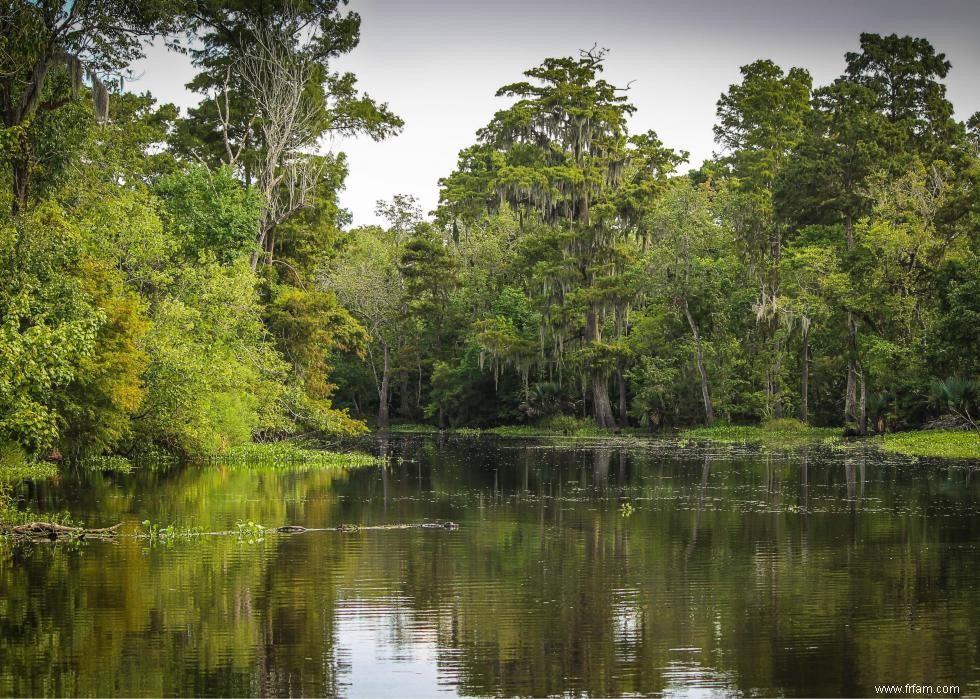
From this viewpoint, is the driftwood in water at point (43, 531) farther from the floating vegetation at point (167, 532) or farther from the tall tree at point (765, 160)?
the tall tree at point (765, 160)

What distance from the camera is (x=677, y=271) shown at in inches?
2158

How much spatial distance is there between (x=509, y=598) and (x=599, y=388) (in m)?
47.3

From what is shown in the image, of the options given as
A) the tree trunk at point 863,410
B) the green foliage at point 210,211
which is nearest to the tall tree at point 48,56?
the green foliage at point 210,211

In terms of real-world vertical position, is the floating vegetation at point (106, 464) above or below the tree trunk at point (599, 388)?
below

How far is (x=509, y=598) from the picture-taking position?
12.4 metres

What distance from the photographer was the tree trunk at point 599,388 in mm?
58781

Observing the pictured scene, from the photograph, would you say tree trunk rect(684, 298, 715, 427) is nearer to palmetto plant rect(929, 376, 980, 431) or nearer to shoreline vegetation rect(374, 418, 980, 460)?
shoreline vegetation rect(374, 418, 980, 460)

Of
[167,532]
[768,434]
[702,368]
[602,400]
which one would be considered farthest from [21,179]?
[602,400]

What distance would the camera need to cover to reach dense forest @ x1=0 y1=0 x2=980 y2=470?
24.2 meters

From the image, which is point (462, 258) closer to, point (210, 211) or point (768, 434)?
point (768, 434)

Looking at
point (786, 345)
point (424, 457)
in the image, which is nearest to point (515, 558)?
point (424, 457)

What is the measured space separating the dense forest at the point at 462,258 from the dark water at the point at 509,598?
5159 millimetres

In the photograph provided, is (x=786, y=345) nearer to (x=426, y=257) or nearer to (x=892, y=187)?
(x=892, y=187)

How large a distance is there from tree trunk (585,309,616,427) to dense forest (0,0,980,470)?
0.18 m
